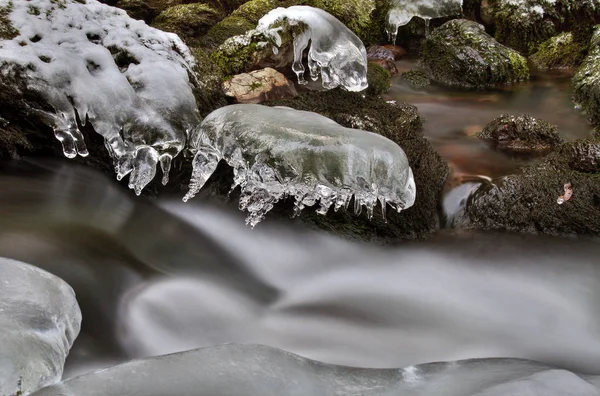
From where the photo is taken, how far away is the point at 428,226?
13.0 ft

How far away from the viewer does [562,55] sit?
7.29m

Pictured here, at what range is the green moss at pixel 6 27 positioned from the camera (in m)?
3.94

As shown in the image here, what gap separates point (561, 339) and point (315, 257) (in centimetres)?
161

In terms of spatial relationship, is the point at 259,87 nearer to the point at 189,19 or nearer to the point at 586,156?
the point at 189,19

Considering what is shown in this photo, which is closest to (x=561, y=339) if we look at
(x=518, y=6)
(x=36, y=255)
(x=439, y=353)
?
(x=439, y=353)

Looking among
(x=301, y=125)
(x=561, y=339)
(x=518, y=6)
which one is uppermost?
(x=518, y=6)

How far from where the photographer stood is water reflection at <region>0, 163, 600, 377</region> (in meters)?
3.28

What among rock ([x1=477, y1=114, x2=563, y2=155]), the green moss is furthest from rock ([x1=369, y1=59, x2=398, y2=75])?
the green moss

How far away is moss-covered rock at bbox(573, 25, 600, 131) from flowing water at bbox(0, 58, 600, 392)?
2.53 metres

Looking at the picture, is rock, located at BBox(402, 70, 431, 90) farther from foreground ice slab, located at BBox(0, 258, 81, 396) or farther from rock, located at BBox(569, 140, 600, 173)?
foreground ice slab, located at BBox(0, 258, 81, 396)

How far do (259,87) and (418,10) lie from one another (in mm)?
3652

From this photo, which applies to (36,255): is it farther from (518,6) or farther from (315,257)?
(518,6)

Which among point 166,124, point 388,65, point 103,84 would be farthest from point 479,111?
point 103,84

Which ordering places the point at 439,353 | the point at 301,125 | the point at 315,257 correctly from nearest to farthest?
1. the point at 439,353
2. the point at 301,125
3. the point at 315,257
